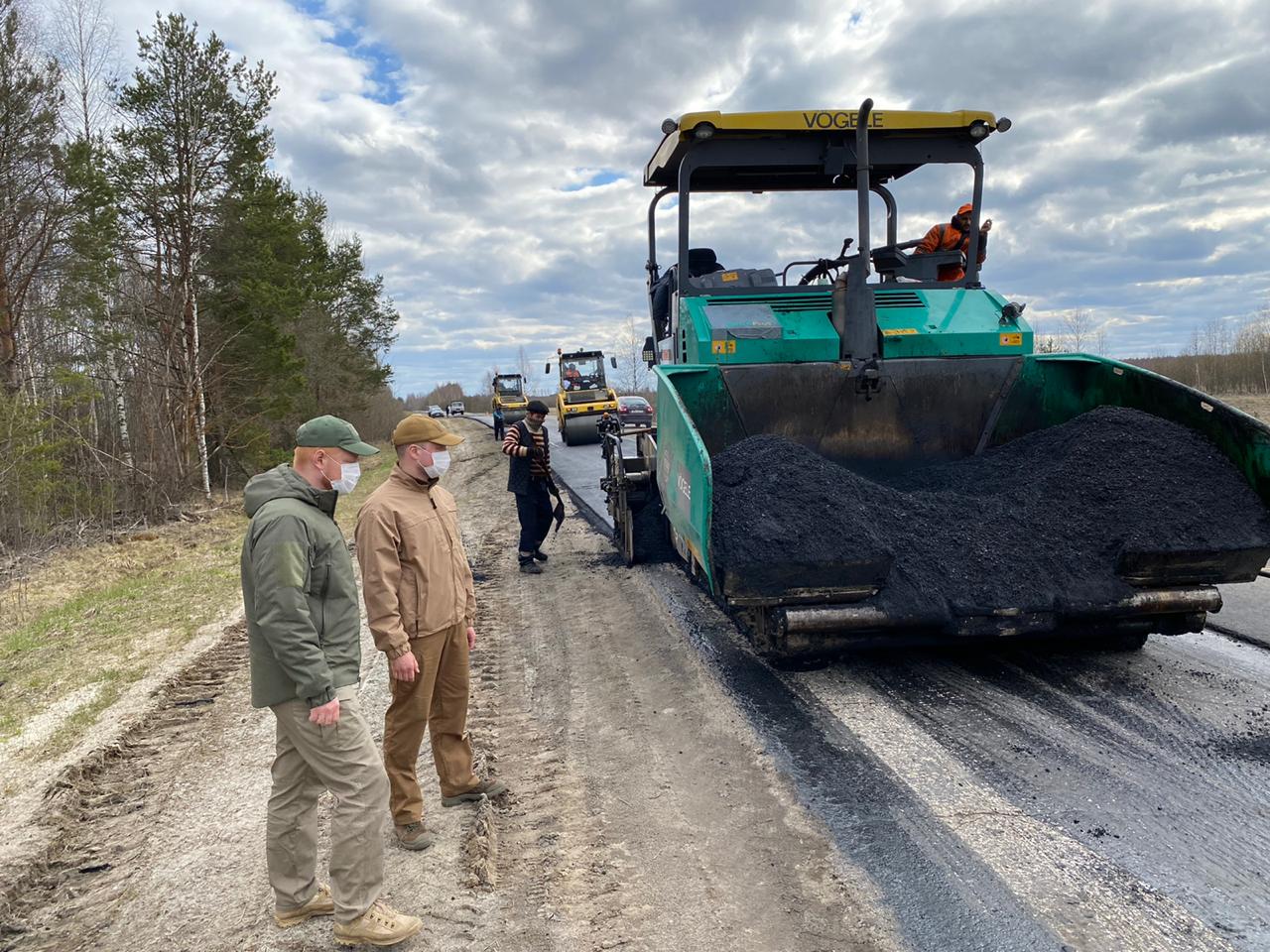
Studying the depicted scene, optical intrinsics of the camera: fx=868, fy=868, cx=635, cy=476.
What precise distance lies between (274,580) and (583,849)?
4.85 feet

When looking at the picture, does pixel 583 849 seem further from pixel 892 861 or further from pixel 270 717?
pixel 270 717

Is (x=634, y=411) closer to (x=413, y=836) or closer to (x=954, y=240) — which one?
(x=954, y=240)

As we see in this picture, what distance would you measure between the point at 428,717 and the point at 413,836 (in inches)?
17.0

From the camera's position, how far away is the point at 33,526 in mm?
11727

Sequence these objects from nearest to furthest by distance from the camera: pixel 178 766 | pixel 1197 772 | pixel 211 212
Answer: pixel 1197 772
pixel 178 766
pixel 211 212

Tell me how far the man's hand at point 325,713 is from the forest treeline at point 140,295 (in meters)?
10.1

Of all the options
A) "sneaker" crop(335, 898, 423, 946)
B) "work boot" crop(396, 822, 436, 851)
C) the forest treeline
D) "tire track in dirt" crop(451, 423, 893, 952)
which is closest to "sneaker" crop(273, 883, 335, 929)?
"sneaker" crop(335, 898, 423, 946)

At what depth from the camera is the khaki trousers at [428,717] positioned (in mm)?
3291

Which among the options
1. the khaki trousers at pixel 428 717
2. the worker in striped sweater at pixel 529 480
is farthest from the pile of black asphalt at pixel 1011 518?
the worker in striped sweater at pixel 529 480

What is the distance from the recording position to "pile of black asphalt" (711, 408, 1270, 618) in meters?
4.19

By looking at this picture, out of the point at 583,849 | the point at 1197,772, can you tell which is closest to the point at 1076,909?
the point at 1197,772

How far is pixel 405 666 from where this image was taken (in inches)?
123

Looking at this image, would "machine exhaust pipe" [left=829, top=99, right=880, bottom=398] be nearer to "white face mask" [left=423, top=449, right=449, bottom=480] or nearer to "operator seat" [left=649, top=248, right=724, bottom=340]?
"operator seat" [left=649, top=248, right=724, bottom=340]

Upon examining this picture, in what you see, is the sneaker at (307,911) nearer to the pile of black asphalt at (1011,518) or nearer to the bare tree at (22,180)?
the pile of black asphalt at (1011,518)
